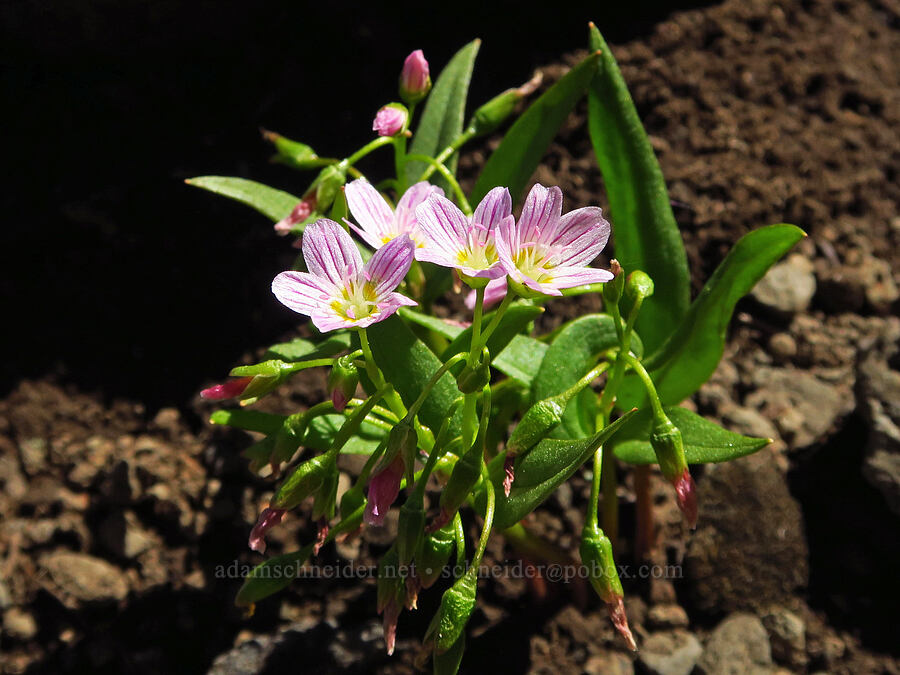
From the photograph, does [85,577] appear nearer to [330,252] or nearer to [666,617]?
[330,252]

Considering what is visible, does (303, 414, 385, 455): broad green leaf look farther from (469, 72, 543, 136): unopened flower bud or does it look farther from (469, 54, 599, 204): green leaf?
(469, 72, 543, 136): unopened flower bud

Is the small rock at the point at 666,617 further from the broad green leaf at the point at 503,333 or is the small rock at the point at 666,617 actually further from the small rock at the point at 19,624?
the small rock at the point at 19,624

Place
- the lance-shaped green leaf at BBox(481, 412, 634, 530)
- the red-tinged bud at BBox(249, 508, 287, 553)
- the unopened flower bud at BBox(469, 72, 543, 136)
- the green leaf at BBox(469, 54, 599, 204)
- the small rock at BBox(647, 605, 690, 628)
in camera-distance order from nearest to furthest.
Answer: the lance-shaped green leaf at BBox(481, 412, 634, 530) < the red-tinged bud at BBox(249, 508, 287, 553) < the green leaf at BBox(469, 54, 599, 204) < the unopened flower bud at BBox(469, 72, 543, 136) < the small rock at BBox(647, 605, 690, 628)

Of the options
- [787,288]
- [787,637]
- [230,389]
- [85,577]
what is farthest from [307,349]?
[787,288]

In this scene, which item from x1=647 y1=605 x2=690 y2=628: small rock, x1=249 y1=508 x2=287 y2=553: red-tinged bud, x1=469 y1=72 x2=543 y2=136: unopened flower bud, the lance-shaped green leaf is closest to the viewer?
the lance-shaped green leaf

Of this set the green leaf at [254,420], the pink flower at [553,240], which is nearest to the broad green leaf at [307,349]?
the green leaf at [254,420]

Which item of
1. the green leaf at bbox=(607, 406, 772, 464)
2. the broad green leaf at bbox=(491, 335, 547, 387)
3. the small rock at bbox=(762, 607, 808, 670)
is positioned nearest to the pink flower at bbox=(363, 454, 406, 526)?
the broad green leaf at bbox=(491, 335, 547, 387)

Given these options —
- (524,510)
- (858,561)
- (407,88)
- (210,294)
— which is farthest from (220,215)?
(858,561)
